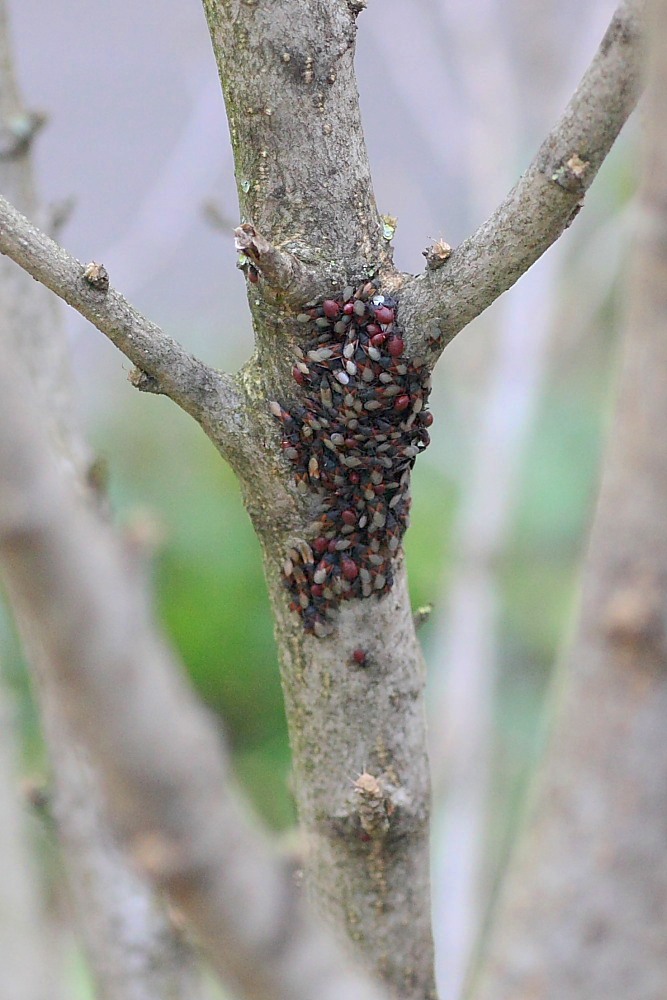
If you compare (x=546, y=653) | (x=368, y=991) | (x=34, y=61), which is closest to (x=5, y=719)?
(x=368, y=991)

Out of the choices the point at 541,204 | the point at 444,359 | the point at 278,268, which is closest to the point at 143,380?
the point at 278,268

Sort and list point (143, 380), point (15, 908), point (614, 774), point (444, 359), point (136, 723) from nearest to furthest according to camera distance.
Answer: point (136, 723)
point (614, 774)
point (15, 908)
point (143, 380)
point (444, 359)

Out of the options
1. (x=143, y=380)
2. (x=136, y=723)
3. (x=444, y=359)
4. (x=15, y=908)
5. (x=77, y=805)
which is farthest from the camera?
(x=444, y=359)

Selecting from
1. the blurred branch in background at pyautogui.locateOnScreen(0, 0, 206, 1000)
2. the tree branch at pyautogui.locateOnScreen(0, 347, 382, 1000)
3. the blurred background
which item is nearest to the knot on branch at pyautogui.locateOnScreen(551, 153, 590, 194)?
the tree branch at pyautogui.locateOnScreen(0, 347, 382, 1000)

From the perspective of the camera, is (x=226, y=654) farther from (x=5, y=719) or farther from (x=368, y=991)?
(x=368, y=991)

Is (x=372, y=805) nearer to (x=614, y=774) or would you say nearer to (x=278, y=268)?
(x=614, y=774)

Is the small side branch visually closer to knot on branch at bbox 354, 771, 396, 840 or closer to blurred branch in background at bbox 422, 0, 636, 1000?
knot on branch at bbox 354, 771, 396, 840
